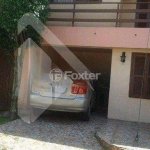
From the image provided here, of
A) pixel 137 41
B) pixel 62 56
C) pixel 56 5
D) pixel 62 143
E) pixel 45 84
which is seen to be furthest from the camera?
pixel 62 56

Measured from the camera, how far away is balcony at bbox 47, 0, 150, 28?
9.03 metres

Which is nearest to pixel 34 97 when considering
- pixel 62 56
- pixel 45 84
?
pixel 45 84

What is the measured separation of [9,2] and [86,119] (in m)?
4.21

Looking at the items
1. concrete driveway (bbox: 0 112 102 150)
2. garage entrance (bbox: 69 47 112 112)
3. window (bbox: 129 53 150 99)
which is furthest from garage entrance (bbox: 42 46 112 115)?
concrete driveway (bbox: 0 112 102 150)

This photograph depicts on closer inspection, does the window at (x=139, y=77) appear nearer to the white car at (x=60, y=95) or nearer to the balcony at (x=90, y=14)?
the balcony at (x=90, y=14)

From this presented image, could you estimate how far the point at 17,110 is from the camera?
8.46 metres

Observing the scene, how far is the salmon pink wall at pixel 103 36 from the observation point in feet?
27.5

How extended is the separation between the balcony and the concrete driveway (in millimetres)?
3428

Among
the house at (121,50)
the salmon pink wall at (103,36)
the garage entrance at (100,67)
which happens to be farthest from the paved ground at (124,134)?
the garage entrance at (100,67)

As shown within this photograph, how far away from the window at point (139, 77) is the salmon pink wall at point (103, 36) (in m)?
0.62

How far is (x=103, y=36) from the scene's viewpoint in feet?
28.5

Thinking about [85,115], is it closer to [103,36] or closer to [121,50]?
[121,50]

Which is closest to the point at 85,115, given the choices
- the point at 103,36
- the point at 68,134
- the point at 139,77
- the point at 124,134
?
the point at 68,134

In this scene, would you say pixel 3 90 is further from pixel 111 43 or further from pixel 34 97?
pixel 111 43
